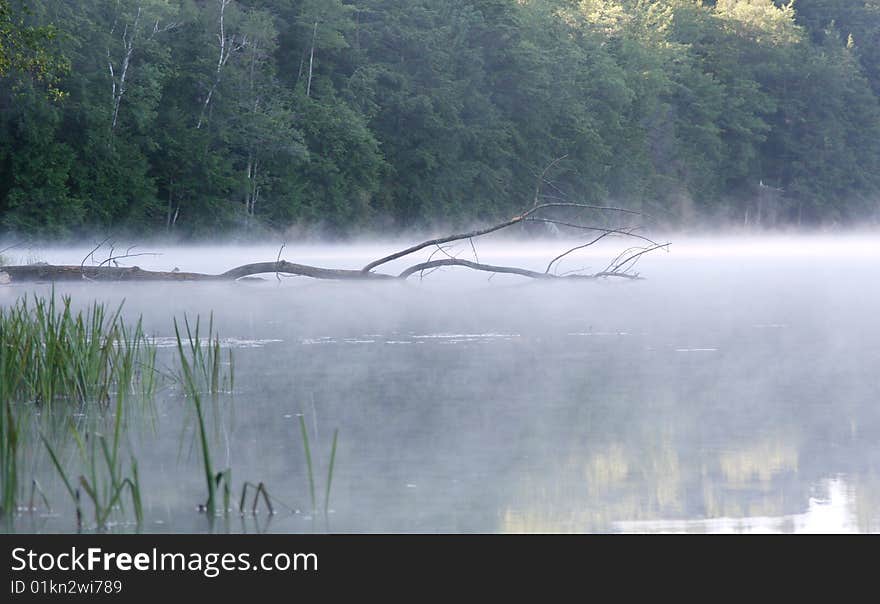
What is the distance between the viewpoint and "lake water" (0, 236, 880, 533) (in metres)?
5.01

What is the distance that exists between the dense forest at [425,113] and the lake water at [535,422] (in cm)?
859

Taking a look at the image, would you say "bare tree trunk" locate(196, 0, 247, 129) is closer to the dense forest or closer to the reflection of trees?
the dense forest

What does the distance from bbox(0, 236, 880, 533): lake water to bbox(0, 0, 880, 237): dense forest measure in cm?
859

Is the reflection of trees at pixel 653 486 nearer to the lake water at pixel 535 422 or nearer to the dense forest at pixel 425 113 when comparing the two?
the lake water at pixel 535 422

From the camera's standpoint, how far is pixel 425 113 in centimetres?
4312

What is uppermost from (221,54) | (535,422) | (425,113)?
(221,54)

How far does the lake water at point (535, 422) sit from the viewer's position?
5.01 metres

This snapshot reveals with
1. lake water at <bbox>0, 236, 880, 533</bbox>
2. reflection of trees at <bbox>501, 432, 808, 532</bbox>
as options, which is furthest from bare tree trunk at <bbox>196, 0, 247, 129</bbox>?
reflection of trees at <bbox>501, 432, 808, 532</bbox>

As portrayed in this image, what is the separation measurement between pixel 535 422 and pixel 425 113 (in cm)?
3672

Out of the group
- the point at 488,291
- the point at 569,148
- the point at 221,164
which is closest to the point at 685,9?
the point at 569,148

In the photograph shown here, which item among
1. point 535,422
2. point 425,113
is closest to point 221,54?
point 425,113

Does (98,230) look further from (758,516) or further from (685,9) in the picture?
(685,9)

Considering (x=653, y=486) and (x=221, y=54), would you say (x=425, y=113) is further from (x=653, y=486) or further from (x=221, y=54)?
(x=653, y=486)
